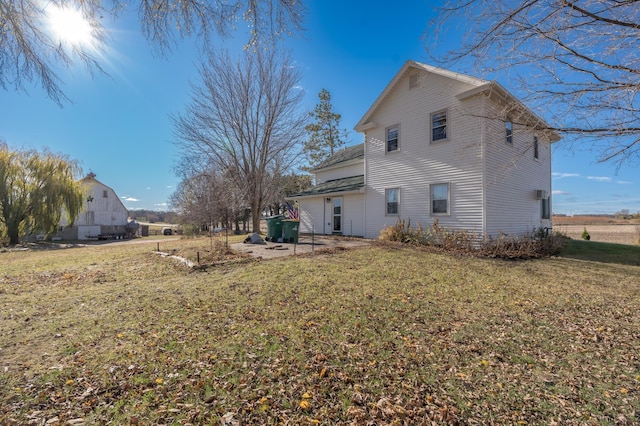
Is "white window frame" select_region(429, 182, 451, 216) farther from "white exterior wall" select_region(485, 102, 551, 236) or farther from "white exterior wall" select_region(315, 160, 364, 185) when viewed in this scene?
"white exterior wall" select_region(315, 160, 364, 185)

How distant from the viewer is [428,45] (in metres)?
4.44

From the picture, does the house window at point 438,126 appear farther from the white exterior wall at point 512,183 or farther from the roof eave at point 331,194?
the roof eave at point 331,194

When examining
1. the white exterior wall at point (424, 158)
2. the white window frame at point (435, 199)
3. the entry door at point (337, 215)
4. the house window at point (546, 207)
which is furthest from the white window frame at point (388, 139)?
the house window at point (546, 207)

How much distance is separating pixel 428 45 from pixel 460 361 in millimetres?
4474

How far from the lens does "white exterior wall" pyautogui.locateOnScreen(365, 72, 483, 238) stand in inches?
419

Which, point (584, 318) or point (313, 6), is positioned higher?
point (313, 6)

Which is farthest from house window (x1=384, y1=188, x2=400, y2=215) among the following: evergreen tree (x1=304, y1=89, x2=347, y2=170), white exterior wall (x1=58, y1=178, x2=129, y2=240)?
white exterior wall (x1=58, y1=178, x2=129, y2=240)

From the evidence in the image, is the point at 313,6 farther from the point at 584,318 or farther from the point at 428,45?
→ the point at 584,318

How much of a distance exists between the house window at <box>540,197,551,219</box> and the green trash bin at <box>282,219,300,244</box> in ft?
40.2

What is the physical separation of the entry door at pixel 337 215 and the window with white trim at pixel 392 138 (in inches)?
159

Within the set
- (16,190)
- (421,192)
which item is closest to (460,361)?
(421,192)

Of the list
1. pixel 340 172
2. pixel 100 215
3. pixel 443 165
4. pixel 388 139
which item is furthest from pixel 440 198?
pixel 100 215

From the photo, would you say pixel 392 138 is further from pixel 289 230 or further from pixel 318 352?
pixel 318 352

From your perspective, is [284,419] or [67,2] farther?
[67,2]
